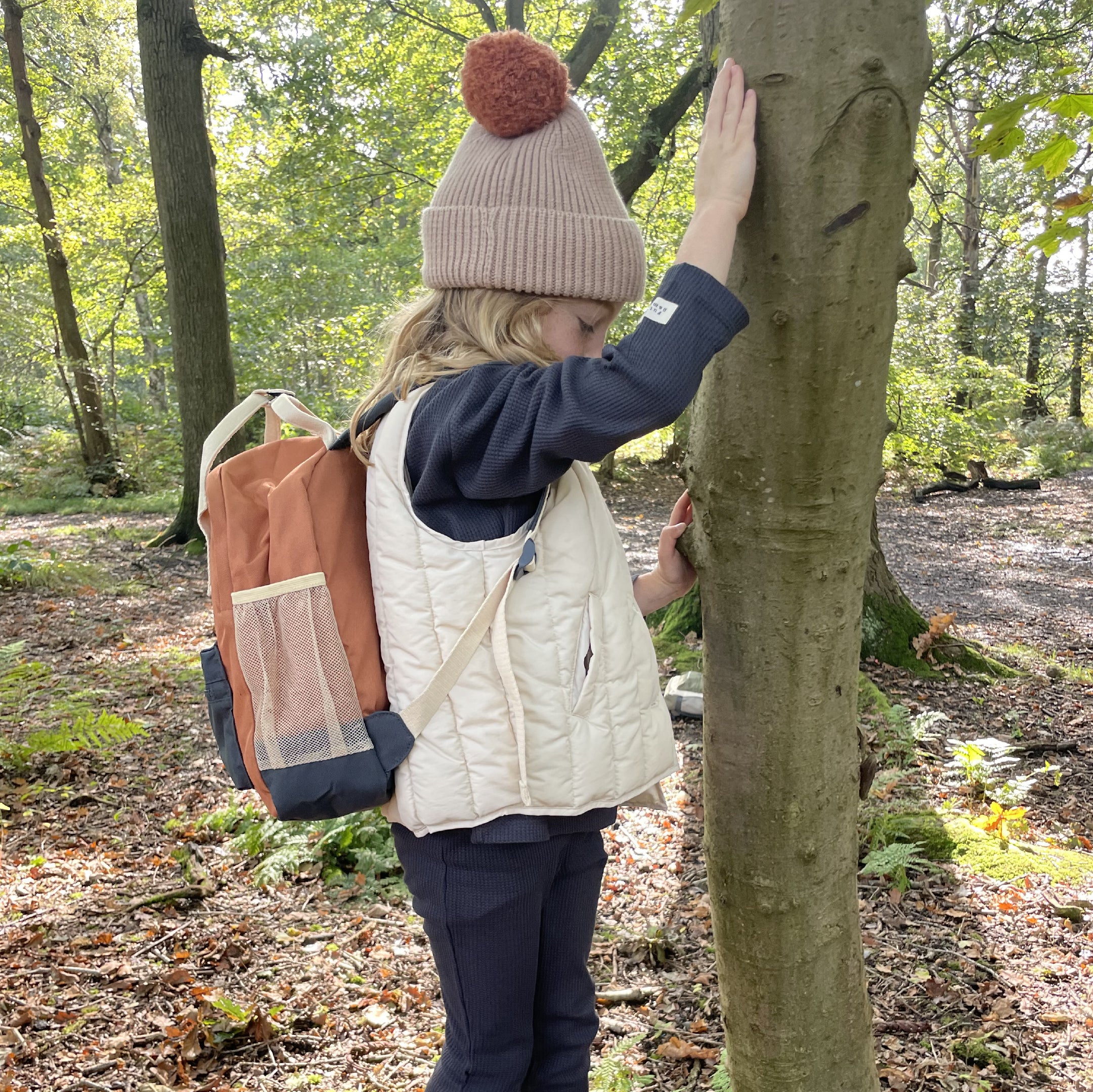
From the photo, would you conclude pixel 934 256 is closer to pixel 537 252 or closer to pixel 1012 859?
pixel 1012 859

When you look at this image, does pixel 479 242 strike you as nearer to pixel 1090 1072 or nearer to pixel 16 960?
pixel 1090 1072

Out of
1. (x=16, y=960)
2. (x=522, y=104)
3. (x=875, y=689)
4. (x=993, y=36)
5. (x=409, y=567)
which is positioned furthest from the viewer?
(x=993, y=36)

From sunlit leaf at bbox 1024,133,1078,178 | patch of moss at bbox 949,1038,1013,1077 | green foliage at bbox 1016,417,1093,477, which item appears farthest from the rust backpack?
green foliage at bbox 1016,417,1093,477

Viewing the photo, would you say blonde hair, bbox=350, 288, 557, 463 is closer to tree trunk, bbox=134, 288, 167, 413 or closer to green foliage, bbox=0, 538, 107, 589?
green foliage, bbox=0, 538, 107, 589

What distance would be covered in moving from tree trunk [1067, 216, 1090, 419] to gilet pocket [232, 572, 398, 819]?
64.2 feet

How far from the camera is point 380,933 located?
272cm

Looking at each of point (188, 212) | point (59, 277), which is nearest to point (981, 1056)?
point (188, 212)

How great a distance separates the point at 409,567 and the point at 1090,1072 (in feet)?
6.52

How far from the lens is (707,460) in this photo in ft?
4.75

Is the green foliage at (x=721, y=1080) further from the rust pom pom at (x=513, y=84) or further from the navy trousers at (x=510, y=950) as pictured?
the rust pom pom at (x=513, y=84)

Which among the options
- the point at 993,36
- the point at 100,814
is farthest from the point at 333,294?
the point at 100,814

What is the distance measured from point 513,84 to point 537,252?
1.03ft

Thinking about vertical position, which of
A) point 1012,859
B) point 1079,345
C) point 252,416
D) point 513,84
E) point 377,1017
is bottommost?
point 377,1017

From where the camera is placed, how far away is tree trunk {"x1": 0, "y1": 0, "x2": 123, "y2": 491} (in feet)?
39.6
